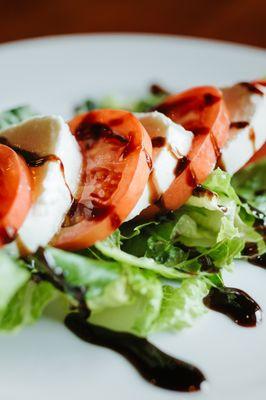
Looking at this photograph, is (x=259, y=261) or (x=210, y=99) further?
(x=210, y=99)

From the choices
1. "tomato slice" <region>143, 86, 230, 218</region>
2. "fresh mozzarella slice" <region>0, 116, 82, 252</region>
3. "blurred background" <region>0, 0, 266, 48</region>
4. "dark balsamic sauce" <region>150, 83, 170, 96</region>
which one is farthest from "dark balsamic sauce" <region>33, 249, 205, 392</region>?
"blurred background" <region>0, 0, 266, 48</region>

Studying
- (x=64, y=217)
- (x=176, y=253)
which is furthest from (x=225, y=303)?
(x=64, y=217)

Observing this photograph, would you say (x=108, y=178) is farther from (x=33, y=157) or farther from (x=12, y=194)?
(x=12, y=194)

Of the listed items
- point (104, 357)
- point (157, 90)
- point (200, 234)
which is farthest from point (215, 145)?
point (157, 90)

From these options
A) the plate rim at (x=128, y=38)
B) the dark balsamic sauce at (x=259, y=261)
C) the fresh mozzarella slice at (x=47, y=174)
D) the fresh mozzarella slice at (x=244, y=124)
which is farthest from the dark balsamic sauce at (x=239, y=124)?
the plate rim at (x=128, y=38)

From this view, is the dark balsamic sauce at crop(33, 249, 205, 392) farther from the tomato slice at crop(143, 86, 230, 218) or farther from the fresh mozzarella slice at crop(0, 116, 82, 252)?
the tomato slice at crop(143, 86, 230, 218)

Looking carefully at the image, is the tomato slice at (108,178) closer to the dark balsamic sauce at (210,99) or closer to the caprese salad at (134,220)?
the caprese salad at (134,220)

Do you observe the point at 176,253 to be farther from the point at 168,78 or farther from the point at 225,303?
the point at 168,78
